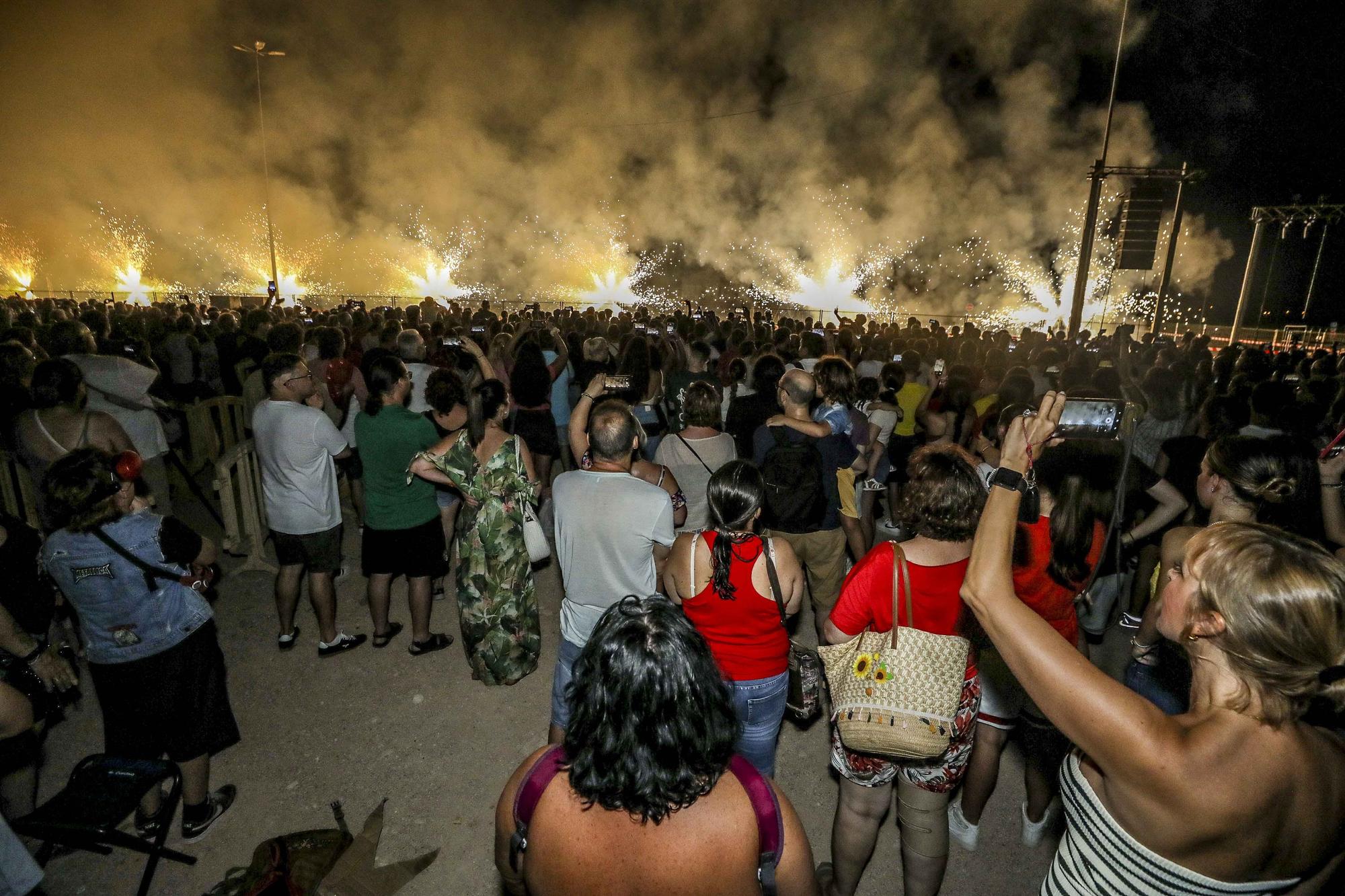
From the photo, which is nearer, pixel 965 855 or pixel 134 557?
pixel 134 557

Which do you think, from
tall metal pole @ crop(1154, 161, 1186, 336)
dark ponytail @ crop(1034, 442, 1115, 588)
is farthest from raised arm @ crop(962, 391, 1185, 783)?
tall metal pole @ crop(1154, 161, 1186, 336)

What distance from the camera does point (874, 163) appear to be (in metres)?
23.2

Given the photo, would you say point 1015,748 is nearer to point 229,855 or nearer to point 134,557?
point 229,855

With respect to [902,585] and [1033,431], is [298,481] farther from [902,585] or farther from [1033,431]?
[1033,431]

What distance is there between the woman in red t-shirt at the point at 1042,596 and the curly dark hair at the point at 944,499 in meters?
0.41

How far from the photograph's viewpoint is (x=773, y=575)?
2350 millimetres

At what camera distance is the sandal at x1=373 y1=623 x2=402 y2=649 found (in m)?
4.33

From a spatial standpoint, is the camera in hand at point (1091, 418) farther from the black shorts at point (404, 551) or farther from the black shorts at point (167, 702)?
the black shorts at point (404, 551)

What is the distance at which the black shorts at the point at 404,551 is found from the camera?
158 inches

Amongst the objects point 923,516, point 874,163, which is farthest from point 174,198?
point 923,516

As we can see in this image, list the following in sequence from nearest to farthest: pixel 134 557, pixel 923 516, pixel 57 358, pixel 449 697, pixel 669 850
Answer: pixel 669 850 → pixel 923 516 → pixel 134 557 → pixel 57 358 → pixel 449 697

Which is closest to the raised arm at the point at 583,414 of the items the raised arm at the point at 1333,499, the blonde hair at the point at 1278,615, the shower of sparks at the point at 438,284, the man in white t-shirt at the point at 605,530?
the man in white t-shirt at the point at 605,530

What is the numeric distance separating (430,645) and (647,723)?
3.41 metres

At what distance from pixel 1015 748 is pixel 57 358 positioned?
5.65m
